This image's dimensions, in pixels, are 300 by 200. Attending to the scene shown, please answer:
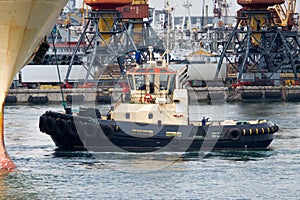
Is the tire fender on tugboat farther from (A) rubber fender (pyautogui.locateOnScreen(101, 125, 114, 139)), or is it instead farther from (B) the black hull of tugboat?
(A) rubber fender (pyautogui.locateOnScreen(101, 125, 114, 139))

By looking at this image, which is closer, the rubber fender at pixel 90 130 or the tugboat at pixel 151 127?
the tugboat at pixel 151 127

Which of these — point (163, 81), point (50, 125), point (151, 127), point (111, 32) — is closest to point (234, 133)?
point (151, 127)

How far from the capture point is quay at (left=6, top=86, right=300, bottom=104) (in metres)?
90.6

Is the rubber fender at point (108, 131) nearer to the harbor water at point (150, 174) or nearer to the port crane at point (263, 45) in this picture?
the harbor water at point (150, 174)

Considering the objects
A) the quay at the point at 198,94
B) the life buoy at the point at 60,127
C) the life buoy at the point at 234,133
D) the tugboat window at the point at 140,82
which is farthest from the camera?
the quay at the point at 198,94

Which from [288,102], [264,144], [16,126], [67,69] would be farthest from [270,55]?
[264,144]

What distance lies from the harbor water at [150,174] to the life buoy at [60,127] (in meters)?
1.06

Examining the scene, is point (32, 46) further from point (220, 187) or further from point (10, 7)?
point (220, 187)

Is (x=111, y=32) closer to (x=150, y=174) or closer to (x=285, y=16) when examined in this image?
(x=285, y=16)

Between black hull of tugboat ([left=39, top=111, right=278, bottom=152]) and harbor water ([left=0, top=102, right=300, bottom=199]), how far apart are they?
63 centimetres

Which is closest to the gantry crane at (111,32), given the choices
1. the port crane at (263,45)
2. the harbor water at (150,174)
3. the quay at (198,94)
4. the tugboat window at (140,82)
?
the quay at (198,94)

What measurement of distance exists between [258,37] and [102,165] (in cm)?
5927

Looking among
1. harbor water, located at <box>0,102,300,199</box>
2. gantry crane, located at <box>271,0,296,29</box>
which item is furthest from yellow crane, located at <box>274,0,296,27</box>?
harbor water, located at <box>0,102,300,199</box>

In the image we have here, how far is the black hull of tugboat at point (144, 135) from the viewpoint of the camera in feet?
161
